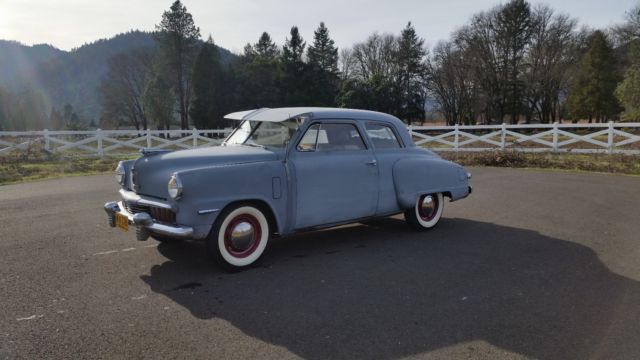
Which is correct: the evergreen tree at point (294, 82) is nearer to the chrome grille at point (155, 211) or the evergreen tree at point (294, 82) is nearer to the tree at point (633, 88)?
the tree at point (633, 88)

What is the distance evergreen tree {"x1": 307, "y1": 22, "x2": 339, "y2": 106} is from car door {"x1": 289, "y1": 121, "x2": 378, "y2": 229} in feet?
171

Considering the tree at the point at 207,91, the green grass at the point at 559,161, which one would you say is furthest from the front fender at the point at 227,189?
the tree at the point at 207,91

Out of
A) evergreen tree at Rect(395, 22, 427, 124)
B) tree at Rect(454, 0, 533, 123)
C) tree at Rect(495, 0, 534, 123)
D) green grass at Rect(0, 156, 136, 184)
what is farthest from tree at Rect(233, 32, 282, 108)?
green grass at Rect(0, 156, 136, 184)

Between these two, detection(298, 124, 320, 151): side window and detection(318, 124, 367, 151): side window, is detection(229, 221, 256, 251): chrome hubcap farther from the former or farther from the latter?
detection(318, 124, 367, 151): side window

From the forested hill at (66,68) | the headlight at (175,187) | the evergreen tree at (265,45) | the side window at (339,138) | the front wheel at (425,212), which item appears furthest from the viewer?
the forested hill at (66,68)

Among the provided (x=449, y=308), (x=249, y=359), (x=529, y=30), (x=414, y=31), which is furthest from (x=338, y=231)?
(x=414, y=31)

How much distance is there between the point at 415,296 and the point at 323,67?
5926cm

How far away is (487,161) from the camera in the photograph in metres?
16.7

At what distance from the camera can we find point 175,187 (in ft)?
14.2

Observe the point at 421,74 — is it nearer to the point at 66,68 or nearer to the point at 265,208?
the point at 265,208

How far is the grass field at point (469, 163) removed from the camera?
→ 14.2m

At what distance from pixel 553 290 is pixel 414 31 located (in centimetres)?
6506

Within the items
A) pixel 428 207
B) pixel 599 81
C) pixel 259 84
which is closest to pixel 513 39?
pixel 599 81

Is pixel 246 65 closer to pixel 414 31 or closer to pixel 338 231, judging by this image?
pixel 414 31
